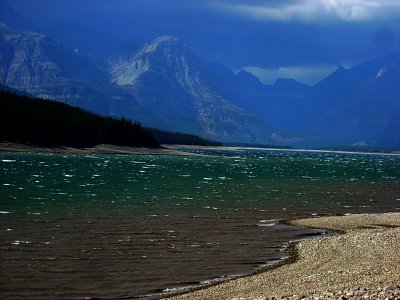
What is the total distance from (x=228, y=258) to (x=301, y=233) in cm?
1158

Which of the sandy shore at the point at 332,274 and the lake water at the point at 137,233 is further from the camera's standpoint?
the lake water at the point at 137,233

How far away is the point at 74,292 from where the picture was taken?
2616 centimetres

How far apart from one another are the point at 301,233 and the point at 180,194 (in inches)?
1201

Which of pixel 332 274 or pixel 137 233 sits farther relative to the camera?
pixel 137 233

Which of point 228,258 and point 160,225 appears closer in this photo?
point 228,258

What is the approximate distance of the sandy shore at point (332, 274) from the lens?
22.6 meters

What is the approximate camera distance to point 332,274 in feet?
91.5

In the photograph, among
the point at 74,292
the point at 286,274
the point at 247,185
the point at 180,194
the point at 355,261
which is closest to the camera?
the point at 74,292

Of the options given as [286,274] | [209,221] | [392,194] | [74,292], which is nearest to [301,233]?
[209,221]

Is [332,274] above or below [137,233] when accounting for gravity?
above

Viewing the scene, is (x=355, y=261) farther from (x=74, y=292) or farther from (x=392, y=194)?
(x=392, y=194)

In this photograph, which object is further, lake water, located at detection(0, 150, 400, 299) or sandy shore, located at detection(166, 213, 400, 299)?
lake water, located at detection(0, 150, 400, 299)

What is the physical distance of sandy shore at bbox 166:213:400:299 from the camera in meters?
22.6

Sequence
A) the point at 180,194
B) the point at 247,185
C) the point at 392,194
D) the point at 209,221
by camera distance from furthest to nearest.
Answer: the point at 247,185 < the point at 392,194 < the point at 180,194 < the point at 209,221
